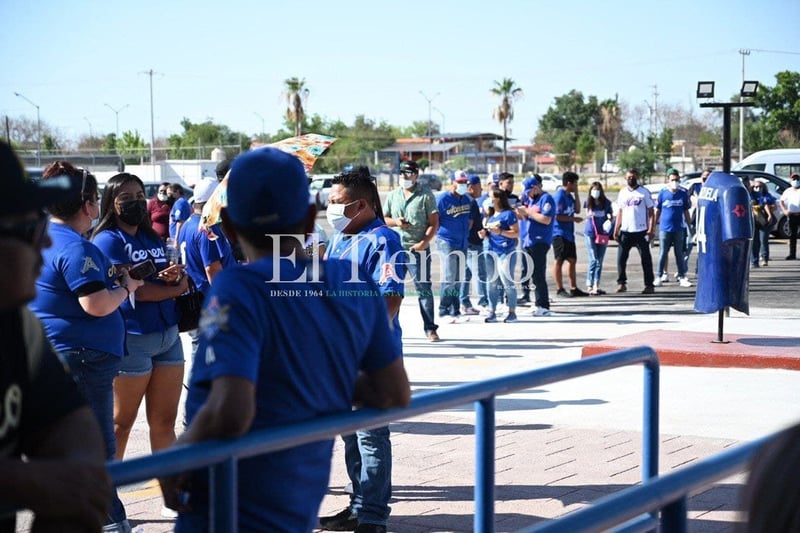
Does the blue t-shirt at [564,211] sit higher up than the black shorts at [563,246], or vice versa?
the blue t-shirt at [564,211]

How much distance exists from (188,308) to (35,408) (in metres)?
4.24

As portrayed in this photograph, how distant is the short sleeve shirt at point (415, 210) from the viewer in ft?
40.9

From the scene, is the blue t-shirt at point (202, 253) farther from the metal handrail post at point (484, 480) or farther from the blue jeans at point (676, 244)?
the blue jeans at point (676, 244)

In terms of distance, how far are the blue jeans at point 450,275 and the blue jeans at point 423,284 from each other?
3.19ft

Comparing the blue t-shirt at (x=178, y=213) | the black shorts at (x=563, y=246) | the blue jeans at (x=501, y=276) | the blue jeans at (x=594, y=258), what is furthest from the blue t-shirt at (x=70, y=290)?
the blue jeans at (x=594, y=258)

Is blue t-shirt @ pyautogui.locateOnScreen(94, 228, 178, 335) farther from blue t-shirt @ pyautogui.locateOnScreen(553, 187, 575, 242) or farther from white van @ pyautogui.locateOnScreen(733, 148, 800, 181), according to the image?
white van @ pyautogui.locateOnScreen(733, 148, 800, 181)

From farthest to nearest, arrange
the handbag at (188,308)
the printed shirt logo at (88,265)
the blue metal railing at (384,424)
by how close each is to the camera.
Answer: the handbag at (188,308) → the printed shirt logo at (88,265) → the blue metal railing at (384,424)

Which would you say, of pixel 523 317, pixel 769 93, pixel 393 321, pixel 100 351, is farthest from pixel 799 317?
pixel 769 93

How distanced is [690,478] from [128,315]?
13.1 feet

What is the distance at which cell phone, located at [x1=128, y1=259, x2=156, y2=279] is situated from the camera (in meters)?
5.57

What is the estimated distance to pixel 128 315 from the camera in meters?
5.82

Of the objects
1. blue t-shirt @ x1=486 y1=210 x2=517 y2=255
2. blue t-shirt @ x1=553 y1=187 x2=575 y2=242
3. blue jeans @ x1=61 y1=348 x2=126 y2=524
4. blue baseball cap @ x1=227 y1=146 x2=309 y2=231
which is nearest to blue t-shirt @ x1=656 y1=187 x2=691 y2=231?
blue t-shirt @ x1=553 y1=187 x2=575 y2=242

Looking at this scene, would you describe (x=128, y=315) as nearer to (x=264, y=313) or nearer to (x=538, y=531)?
(x=264, y=313)

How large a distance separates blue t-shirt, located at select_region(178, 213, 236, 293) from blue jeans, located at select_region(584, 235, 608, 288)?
1014cm
